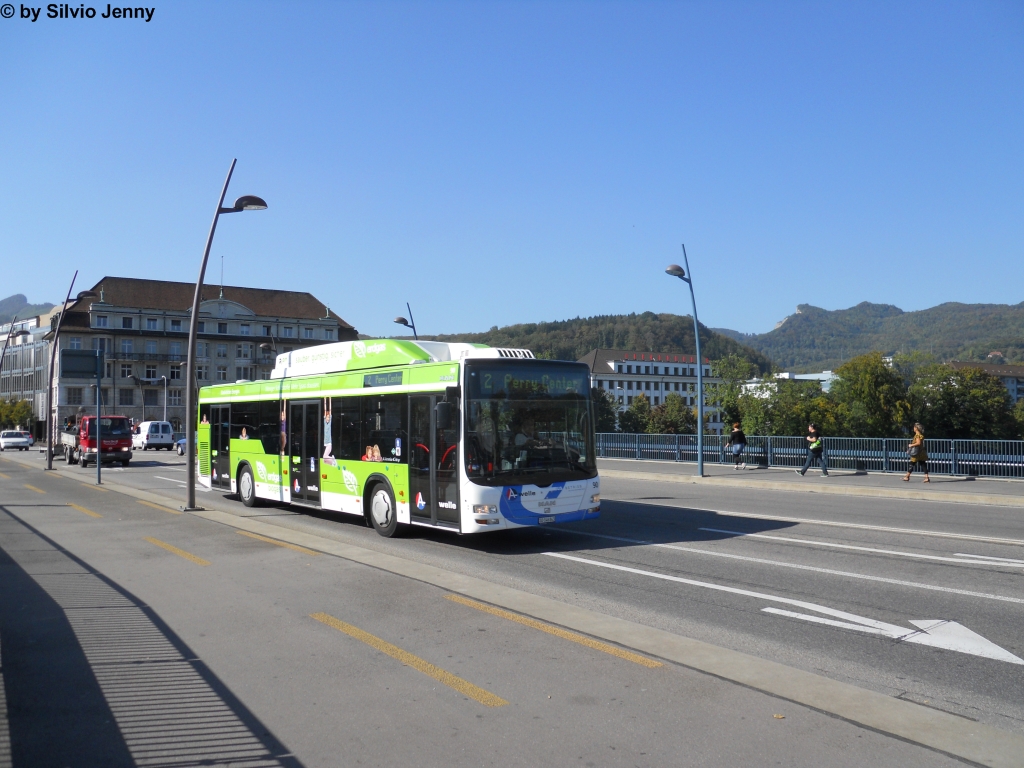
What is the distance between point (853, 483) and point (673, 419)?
81892 millimetres

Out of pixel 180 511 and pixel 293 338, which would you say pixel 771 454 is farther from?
pixel 293 338

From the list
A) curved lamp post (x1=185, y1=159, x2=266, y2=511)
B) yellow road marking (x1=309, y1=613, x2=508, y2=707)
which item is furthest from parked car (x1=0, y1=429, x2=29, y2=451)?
yellow road marking (x1=309, y1=613, x2=508, y2=707)

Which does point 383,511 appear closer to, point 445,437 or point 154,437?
point 445,437

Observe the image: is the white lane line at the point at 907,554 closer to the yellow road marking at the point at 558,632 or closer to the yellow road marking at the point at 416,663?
the yellow road marking at the point at 558,632

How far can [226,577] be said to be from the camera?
32.8 feet

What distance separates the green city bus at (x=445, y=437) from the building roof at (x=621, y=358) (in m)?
134

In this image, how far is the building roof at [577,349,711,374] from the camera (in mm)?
154500

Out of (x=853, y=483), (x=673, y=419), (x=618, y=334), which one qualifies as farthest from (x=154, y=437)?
(x=618, y=334)

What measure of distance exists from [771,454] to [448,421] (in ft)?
69.8

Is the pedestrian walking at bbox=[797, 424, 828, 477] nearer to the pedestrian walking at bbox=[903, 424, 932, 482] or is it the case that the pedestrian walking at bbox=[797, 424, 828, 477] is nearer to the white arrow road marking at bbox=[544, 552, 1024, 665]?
the pedestrian walking at bbox=[903, 424, 932, 482]

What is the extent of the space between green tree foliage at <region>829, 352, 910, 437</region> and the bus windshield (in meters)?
62.7

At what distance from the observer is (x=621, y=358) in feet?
509

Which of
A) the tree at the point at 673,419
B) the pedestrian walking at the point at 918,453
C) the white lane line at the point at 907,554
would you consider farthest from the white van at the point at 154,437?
the tree at the point at 673,419

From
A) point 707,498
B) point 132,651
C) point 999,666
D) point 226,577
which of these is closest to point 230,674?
point 132,651
